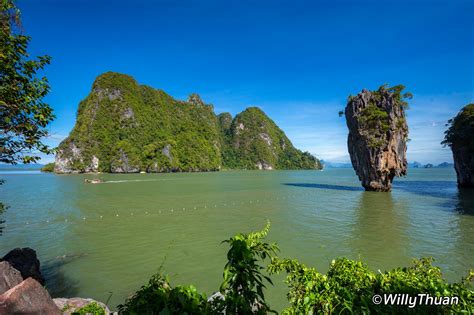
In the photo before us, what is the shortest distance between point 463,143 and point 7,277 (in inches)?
2275

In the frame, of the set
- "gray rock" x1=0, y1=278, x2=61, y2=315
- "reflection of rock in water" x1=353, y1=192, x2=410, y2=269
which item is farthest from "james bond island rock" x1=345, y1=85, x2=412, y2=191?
"gray rock" x1=0, y1=278, x2=61, y2=315

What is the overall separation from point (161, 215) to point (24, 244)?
951 cm

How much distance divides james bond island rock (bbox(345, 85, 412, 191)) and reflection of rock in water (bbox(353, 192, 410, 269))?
51.8 ft

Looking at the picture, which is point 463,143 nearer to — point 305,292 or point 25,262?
point 305,292

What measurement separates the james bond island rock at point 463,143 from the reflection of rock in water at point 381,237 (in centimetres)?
2846

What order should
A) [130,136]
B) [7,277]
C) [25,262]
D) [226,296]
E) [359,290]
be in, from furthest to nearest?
[130,136], [25,262], [7,277], [359,290], [226,296]

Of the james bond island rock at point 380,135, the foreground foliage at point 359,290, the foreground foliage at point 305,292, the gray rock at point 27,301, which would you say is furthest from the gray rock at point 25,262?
the james bond island rock at point 380,135

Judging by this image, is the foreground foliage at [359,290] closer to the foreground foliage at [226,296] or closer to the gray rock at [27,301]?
the foreground foliage at [226,296]

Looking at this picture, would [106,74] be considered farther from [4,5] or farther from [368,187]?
[4,5]

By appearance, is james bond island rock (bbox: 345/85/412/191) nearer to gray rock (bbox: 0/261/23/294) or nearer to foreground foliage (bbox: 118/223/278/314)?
foreground foliage (bbox: 118/223/278/314)

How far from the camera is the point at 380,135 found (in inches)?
1516

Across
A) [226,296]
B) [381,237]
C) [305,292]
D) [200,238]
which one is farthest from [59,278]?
[381,237]

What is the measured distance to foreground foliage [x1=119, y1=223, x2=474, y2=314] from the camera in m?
2.96

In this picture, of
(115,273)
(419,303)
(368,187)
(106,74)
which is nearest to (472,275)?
(419,303)
